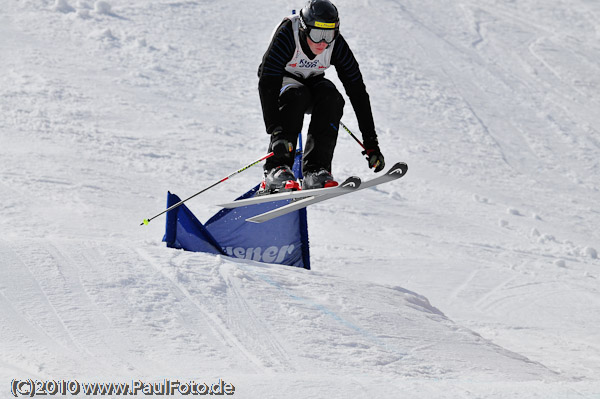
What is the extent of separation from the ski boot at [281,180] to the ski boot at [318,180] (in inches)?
3.4

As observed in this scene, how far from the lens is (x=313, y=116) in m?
6.13

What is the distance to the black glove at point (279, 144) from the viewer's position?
19.0ft

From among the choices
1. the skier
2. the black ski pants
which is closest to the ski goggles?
the skier

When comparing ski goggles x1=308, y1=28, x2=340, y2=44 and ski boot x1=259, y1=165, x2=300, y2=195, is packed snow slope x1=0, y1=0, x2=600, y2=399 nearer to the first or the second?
ski boot x1=259, y1=165, x2=300, y2=195

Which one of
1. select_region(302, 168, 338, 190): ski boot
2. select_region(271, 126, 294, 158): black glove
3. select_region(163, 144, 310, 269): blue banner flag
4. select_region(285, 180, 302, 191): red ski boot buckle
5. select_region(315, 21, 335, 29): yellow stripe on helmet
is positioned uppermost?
select_region(315, 21, 335, 29): yellow stripe on helmet

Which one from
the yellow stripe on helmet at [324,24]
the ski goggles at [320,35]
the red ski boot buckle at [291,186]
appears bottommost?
the red ski boot buckle at [291,186]

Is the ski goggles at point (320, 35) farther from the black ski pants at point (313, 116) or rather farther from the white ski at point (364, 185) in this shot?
the white ski at point (364, 185)

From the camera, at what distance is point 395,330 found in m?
5.76

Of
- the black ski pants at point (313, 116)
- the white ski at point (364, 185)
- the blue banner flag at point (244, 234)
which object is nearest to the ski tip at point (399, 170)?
the white ski at point (364, 185)

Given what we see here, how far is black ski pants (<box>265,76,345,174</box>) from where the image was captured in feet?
19.5

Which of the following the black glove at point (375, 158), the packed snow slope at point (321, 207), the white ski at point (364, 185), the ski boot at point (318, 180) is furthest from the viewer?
the black glove at point (375, 158)

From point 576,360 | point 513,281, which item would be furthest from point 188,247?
point 513,281

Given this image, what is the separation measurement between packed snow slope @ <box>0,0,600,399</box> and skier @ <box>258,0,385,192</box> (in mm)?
944

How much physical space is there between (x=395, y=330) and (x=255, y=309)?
1101mm
